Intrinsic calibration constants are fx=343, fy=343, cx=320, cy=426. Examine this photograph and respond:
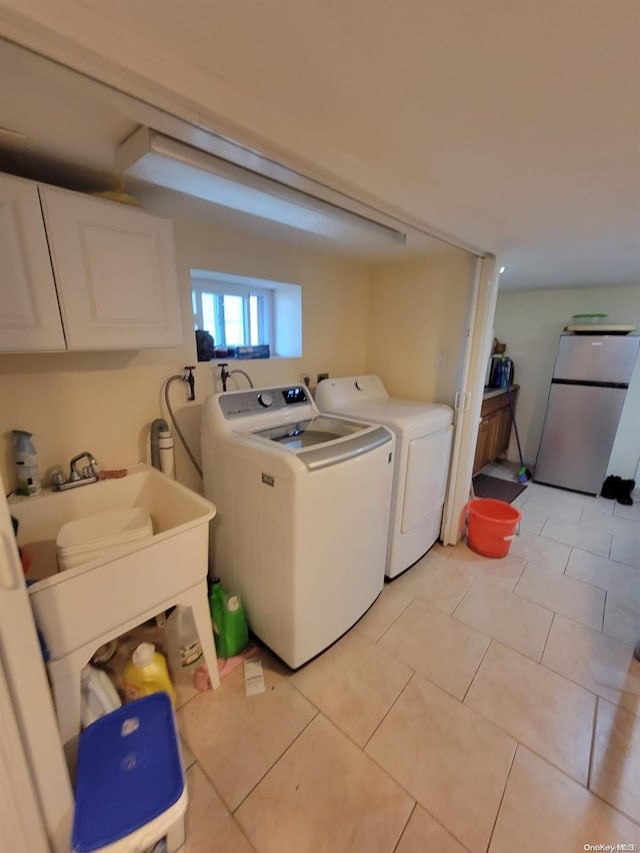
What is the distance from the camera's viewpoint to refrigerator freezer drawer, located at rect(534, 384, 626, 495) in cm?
322

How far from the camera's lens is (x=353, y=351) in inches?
107

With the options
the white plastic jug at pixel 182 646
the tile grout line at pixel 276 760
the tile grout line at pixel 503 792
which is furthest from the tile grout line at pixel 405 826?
the white plastic jug at pixel 182 646

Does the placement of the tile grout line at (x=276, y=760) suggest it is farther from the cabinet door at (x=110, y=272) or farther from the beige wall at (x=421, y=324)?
the beige wall at (x=421, y=324)

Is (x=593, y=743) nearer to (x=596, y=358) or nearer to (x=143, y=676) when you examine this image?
(x=143, y=676)

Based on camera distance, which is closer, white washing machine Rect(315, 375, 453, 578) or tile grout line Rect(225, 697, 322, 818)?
tile grout line Rect(225, 697, 322, 818)

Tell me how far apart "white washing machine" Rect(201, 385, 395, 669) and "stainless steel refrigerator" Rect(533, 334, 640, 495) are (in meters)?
2.62

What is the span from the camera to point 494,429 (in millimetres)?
3658

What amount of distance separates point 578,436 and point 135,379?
386 centimetres

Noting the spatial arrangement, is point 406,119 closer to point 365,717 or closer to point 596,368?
point 365,717

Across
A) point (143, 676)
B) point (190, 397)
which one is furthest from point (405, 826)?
point (190, 397)

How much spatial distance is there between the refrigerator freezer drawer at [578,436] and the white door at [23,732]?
4.09 metres

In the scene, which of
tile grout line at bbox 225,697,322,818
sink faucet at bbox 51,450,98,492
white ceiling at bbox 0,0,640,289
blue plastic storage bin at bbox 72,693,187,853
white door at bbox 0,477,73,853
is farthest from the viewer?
sink faucet at bbox 51,450,98,492

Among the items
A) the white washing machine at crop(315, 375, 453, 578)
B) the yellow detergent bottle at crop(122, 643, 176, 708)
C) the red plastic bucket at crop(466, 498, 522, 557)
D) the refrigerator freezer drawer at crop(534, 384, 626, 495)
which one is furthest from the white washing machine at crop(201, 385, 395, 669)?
the refrigerator freezer drawer at crop(534, 384, 626, 495)

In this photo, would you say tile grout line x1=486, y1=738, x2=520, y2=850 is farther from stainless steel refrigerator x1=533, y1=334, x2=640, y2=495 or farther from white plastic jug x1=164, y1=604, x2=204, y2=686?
stainless steel refrigerator x1=533, y1=334, x2=640, y2=495
